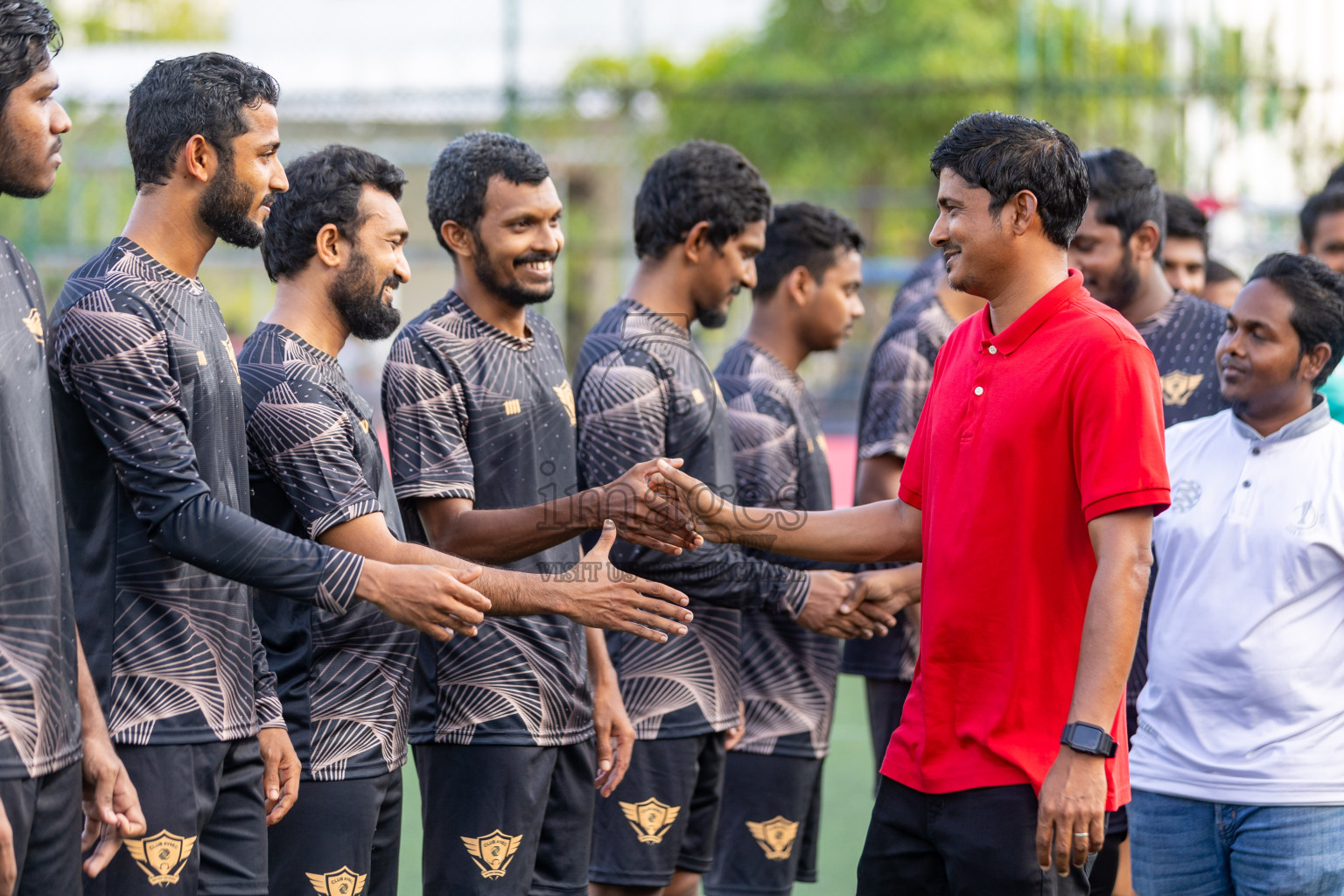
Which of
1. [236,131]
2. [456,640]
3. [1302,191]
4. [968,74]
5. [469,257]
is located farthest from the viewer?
[968,74]

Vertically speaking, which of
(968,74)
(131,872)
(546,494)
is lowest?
(131,872)

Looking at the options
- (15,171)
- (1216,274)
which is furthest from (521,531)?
(1216,274)

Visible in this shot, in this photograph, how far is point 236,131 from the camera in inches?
121

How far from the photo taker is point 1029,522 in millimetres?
2830

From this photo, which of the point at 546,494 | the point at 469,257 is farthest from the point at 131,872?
the point at 469,257

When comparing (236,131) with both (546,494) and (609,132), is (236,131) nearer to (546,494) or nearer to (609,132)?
(546,494)

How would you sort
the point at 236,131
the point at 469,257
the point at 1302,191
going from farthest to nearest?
the point at 1302,191
the point at 469,257
the point at 236,131

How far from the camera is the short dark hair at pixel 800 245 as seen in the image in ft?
16.1

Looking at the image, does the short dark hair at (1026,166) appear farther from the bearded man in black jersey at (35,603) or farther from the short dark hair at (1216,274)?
the short dark hair at (1216,274)

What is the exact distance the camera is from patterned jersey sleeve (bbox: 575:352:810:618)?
397 cm

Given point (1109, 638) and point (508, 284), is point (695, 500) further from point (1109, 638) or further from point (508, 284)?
point (1109, 638)

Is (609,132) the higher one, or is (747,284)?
(609,132)

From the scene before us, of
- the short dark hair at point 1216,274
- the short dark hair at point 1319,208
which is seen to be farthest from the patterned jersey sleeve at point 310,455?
the short dark hair at point 1216,274

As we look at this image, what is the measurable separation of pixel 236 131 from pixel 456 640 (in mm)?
1340
